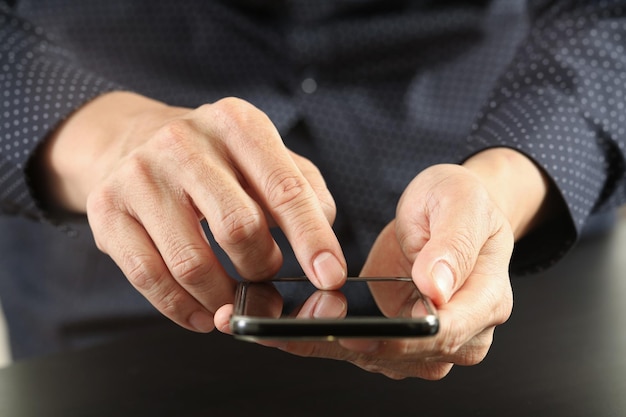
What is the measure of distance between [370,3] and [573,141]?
263 millimetres

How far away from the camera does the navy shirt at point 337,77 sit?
0.72 m

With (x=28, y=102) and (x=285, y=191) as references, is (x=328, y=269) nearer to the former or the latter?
(x=285, y=191)

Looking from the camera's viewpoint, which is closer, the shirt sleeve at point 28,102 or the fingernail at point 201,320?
the fingernail at point 201,320

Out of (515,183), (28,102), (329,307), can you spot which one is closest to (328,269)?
(329,307)

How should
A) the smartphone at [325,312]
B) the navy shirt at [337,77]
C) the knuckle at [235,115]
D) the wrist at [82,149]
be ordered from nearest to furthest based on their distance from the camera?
the smartphone at [325,312]
the knuckle at [235,115]
the wrist at [82,149]
the navy shirt at [337,77]

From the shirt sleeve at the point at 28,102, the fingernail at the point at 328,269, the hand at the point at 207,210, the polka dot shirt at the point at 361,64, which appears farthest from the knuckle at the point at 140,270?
the polka dot shirt at the point at 361,64

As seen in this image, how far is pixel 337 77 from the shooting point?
774mm

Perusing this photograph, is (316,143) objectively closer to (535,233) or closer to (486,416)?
(535,233)

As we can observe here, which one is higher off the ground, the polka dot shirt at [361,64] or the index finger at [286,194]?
the index finger at [286,194]

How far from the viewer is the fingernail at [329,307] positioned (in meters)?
0.36

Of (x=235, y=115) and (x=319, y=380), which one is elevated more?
(x=235, y=115)

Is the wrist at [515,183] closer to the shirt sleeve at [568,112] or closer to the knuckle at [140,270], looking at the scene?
the shirt sleeve at [568,112]

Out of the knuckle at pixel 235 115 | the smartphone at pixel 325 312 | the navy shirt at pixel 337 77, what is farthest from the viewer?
the navy shirt at pixel 337 77

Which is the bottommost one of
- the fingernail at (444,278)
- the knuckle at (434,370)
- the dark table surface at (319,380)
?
the dark table surface at (319,380)
